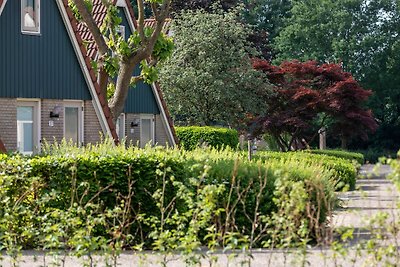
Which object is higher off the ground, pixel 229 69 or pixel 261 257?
pixel 229 69

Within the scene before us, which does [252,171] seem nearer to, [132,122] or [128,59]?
[128,59]

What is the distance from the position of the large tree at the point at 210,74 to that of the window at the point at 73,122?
1219 cm

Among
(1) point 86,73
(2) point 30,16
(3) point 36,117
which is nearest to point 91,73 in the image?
(1) point 86,73

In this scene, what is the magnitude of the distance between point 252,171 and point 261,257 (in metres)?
2.42

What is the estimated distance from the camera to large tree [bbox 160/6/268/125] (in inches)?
1686

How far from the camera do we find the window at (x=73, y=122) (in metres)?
30.3

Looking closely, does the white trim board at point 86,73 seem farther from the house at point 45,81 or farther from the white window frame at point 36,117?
the white window frame at point 36,117

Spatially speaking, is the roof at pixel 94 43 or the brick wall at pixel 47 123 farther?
the roof at pixel 94 43

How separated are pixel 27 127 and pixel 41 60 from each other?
2.02 m

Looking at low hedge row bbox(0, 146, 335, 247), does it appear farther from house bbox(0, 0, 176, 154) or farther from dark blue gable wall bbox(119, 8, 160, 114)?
dark blue gable wall bbox(119, 8, 160, 114)

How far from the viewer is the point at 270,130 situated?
151ft

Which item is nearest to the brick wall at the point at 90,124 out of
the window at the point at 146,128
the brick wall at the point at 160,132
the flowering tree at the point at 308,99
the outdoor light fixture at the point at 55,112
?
the outdoor light fixture at the point at 55,112

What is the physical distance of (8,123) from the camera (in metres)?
27.8

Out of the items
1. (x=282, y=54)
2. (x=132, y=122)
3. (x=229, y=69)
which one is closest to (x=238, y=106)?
(x=229, y=69)
